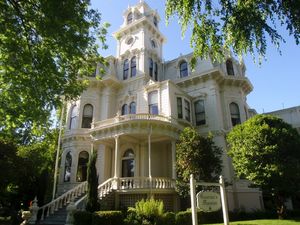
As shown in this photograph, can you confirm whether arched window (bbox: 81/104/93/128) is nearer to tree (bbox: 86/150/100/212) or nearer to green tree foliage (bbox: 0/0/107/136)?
tree (bbox: 86/150/100/212)

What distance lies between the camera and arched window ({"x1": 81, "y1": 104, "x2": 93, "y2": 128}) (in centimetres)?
2595

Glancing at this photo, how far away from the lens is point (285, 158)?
16.2 metres

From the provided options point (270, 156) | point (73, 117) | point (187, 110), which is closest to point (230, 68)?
point (187, 110)

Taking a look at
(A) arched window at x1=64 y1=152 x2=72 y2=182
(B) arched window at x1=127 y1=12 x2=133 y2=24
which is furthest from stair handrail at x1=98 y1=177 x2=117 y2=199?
(B) arched window at x1=127 y1=12 x2=133 y2=24

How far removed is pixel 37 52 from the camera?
11914 millimetres

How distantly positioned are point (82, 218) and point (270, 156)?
11.6m

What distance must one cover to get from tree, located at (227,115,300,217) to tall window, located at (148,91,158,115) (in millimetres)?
8315

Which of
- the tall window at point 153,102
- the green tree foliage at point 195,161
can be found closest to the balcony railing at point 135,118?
the tall window at point 153,102

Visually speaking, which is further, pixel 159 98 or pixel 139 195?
pixel 159 98

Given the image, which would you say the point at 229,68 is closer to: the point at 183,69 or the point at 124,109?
the point at 183,69

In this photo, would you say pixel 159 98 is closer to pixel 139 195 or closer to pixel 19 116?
pixel 139 195

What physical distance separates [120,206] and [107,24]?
11.8 metres

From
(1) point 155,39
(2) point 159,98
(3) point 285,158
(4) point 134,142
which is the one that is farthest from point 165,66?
(3) point 285,158

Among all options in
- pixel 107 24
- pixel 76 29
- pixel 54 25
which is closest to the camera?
pixel 54 25
